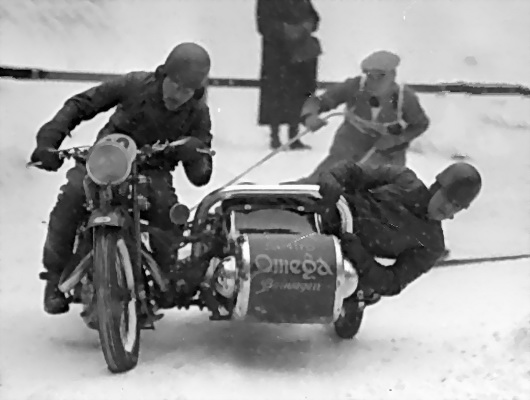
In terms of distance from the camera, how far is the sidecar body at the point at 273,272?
381 centimetres

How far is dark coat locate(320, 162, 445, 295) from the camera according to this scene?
4277 mm

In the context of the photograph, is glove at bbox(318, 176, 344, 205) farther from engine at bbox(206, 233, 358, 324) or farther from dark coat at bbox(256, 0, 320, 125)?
dark coat at bbox(256, 0, 320, 125)

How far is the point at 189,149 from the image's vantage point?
12.7ft

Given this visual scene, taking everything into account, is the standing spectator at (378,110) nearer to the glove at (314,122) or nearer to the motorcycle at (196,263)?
the glove at (314,122)

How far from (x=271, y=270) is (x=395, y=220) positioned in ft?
2.97

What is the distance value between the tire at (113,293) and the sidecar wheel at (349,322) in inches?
46.4

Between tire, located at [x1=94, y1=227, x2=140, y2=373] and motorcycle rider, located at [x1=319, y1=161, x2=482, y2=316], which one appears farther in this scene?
motorcycle rider, located at [x1=319, y1=161, x2=482, y2=316]

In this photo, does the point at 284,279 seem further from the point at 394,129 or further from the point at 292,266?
the point at 394,129

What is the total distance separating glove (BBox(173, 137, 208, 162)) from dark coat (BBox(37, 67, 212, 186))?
9 centimetres

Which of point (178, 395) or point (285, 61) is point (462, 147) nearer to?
point (285, 61)

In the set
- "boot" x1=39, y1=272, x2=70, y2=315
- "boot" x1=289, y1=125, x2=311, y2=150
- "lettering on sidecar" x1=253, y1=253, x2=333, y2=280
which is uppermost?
"lettering on sidecar" x1=253, y1=253, x2=333, y2=280

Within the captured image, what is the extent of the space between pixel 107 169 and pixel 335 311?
4.02ft

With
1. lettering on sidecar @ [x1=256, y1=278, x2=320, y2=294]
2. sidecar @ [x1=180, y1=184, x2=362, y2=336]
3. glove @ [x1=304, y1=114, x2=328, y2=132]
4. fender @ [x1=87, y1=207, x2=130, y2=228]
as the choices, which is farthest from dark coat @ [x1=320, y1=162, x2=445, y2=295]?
fender @ [x1=87, y1=207, x2=130, y2=228]

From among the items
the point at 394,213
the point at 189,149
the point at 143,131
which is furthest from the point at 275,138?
the point at 189,149
